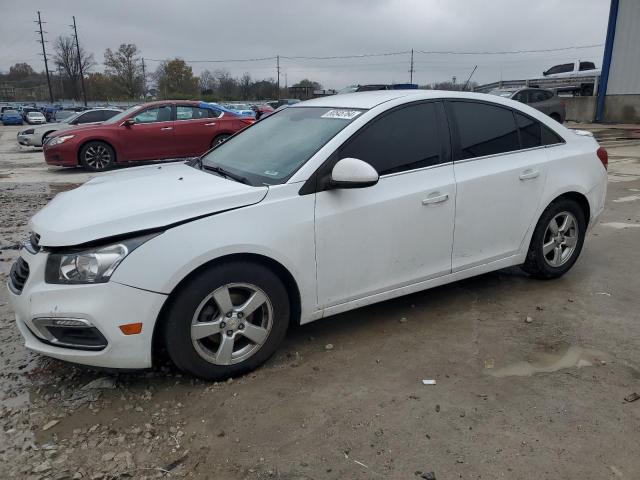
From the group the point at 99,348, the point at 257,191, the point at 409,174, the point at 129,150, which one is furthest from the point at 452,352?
the point at 129,150

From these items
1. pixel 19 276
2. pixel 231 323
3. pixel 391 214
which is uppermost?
pixel 391 214

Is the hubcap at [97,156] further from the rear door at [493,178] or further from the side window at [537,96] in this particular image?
the side window at [537,96]

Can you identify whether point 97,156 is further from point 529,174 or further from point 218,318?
point 529,174

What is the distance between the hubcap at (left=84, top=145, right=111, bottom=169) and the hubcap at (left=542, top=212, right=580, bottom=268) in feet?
32.9

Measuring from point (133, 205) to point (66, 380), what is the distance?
1.14 metres

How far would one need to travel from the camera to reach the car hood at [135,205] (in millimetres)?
2711

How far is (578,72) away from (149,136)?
2510 cm

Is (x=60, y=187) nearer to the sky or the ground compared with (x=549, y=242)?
nearer to the ground

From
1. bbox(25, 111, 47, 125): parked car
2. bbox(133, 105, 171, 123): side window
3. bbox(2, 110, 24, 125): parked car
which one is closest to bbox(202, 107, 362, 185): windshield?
bbox(133, 105, 171, 123): side window

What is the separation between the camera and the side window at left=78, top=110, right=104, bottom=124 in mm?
15922

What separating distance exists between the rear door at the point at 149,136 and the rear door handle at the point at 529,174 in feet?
30.7

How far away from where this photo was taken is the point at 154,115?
38.7 ft

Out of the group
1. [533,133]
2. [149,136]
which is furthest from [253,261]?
[149,136]

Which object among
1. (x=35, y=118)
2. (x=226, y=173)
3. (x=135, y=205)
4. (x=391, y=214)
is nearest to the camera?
(x=135, y=205)
